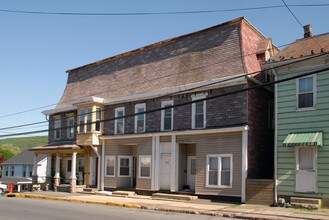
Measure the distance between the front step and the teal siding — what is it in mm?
396

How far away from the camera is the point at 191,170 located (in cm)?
2575

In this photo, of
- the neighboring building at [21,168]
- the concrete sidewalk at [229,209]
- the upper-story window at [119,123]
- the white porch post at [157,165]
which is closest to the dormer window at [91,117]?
the upper-story window at [119,123]

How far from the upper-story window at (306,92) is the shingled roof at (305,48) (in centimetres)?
115

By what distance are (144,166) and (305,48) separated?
1201cm

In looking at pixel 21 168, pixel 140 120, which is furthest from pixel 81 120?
pixel 21 168

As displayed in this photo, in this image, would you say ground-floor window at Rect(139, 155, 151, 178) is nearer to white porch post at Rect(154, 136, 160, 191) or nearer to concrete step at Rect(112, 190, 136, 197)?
white porch post at Rect(154, 136, 160, 191)

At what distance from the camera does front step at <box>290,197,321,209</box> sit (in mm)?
17969

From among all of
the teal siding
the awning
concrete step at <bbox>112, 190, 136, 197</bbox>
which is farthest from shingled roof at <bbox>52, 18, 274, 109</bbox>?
concrete step at <bbox>112, 190, 136, 197</bbox>

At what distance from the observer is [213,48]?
24.9m

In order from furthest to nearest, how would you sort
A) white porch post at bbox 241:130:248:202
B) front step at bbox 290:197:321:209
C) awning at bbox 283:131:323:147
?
white porch post at bbox 241:130:248:202, awning at bbox 283:131:323:147, front step at bbox 290:197:321:209

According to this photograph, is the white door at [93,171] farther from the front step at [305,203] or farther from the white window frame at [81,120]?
the front step at [305,203]

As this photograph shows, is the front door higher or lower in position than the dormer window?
lower

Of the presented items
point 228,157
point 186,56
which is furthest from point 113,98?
point 228,157

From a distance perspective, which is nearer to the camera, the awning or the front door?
the awning
